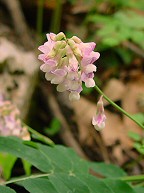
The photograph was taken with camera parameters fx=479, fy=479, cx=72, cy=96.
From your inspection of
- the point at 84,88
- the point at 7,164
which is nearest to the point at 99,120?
the point at 7,164

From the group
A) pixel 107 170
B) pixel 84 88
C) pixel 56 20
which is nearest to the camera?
pixel 107 170

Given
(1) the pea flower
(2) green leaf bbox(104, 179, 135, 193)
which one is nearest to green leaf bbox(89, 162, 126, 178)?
(2) green leaf bbox(104, 179, 135, 193)

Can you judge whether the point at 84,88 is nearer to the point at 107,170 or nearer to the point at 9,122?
the point at 9,122

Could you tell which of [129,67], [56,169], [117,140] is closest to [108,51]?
[129,67]

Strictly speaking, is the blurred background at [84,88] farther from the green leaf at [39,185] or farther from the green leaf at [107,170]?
the green leaf at [39,185]

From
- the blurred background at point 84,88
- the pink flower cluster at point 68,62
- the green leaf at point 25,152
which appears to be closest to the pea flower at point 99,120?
the pink flower cluster at point 68,62

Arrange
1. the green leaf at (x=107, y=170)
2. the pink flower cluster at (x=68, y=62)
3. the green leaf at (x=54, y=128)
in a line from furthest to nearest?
the green leaf at (x=54, y=128), the green leaf at (x=107, y=170), the pink flower cluster at (x=68, y=62)

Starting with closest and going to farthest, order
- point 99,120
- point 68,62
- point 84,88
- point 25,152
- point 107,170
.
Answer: point 68,62 < point 99,120 < point 25,152 < point 107,170 < point 84,88

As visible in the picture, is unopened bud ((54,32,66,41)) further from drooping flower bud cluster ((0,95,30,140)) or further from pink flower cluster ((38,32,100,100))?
drooping flower bud cluster ((0,95,30,140))
